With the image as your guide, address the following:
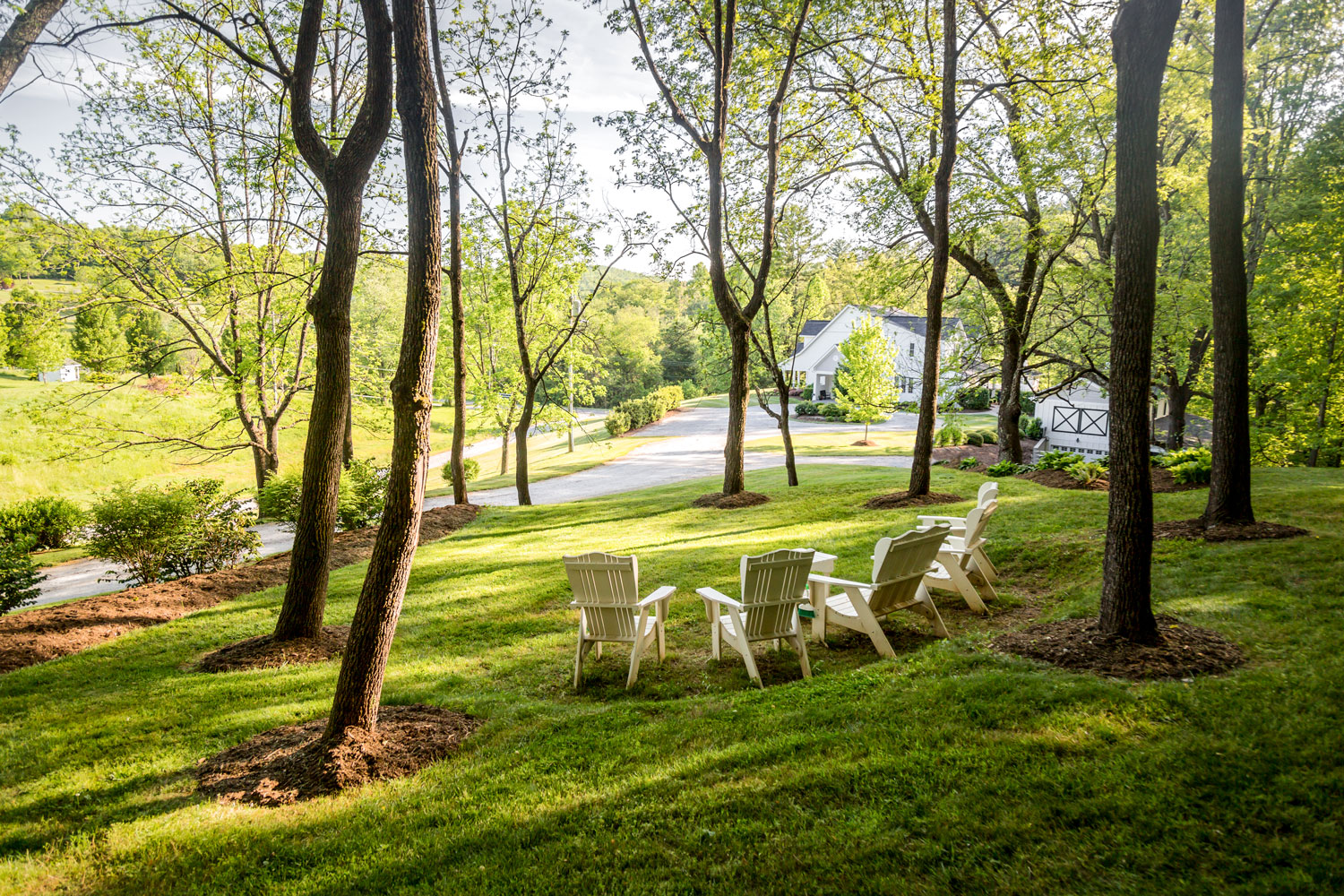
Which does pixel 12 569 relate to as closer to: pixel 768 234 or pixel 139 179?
pixel 139 179

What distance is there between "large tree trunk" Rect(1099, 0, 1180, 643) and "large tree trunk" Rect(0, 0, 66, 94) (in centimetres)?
882

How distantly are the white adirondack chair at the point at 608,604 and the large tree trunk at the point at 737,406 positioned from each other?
8582 millimetres

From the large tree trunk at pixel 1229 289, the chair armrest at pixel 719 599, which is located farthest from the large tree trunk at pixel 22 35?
the large tree trunk at pixel 1229 289

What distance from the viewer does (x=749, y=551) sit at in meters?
8.95

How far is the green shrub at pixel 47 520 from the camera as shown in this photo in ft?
50.8

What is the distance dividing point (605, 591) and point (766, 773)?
97.0 inches

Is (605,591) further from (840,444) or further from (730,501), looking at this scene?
(840,444)

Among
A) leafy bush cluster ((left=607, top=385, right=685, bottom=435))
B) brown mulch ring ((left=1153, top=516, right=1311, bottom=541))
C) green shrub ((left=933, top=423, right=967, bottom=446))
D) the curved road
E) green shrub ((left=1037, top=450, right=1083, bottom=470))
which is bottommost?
the curved road

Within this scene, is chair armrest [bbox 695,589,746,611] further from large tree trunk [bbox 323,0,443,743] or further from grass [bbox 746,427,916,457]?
grass [bbox 746,427,916,457]

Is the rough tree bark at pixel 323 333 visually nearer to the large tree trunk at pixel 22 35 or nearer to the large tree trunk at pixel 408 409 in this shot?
the large tree trunk at pixel 408 409

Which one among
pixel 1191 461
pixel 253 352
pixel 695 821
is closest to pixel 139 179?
pixel 253 352

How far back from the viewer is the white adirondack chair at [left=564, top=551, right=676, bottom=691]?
533cm

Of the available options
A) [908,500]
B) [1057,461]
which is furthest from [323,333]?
[1057,461]

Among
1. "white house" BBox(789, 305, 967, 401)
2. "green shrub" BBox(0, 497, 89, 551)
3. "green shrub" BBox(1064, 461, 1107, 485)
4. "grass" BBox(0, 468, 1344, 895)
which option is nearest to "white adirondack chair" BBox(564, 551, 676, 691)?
"grass" BBox(0, 468, 1344, 895)
